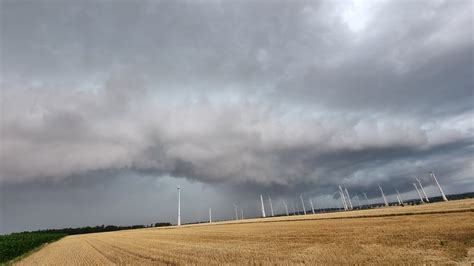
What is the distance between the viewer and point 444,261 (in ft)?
50.1

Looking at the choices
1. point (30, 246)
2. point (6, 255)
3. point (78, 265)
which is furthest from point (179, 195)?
point (78, 265)

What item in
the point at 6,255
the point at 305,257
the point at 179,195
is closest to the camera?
the point at 305,257

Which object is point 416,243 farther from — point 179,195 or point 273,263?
point 179,195

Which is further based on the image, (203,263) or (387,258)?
(203,263)

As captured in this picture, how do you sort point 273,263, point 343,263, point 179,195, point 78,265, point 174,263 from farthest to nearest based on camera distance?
point 179,195 < point 78,265 < point 174,263 < point 273,263 < point 343,263

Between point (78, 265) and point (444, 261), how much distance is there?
95.6ft

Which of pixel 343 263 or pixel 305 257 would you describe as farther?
pixel 305 257

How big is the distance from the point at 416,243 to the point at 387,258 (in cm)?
623

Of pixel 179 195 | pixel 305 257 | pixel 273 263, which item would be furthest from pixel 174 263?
pixel 179 195

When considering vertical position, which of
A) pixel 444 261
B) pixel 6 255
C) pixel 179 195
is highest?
pixel 179 195

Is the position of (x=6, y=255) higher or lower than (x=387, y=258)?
higher

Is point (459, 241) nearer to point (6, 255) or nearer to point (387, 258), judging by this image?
point (387, 258)

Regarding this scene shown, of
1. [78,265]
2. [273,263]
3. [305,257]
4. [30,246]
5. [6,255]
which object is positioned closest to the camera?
[273,263]

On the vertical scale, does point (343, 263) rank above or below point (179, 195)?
below
